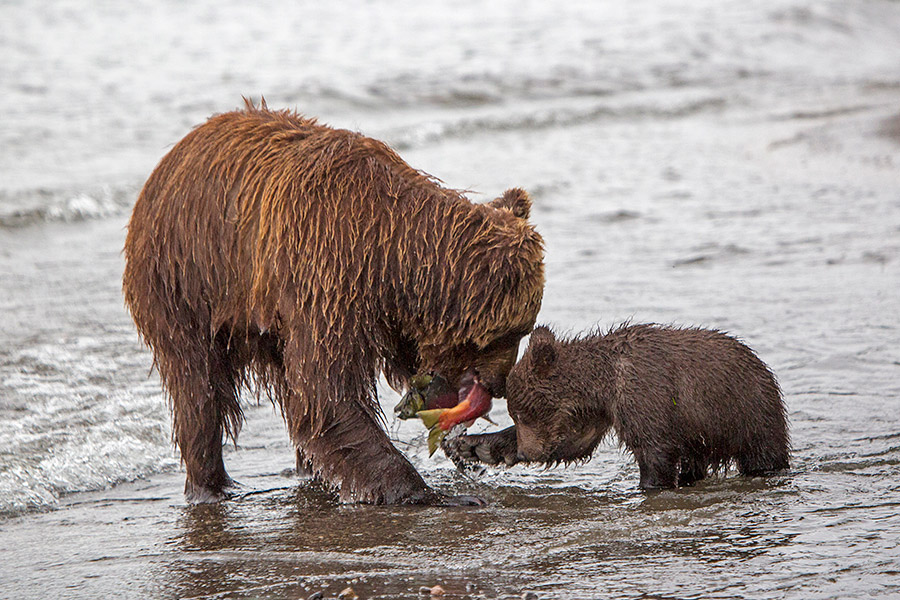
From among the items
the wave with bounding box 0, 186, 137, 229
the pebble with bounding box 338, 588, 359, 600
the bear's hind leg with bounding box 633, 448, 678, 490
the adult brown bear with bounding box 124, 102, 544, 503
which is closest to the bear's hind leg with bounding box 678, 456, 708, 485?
the bear's hind leg with bounding box 633, 448, 678, 490

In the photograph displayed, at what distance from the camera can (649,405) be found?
5348 millimetres

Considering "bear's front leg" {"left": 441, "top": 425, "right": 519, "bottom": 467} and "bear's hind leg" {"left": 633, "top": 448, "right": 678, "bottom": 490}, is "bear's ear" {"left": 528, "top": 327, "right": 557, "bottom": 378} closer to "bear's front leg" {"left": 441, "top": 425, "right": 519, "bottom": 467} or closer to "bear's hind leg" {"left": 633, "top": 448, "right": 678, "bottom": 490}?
"bear's front leg" {"left": 441, "top": 425, "right": 519, "bottom": 467}

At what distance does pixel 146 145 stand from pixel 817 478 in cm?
1297

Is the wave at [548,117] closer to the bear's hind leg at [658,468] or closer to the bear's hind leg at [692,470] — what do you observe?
the bear's hind leg at [692,470]

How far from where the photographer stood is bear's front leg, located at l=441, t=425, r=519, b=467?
5.75 meters

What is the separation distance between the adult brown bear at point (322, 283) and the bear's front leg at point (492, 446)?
1.39 ft

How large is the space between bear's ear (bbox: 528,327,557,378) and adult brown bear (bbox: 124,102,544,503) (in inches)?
4.5

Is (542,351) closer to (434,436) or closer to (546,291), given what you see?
(434,436)

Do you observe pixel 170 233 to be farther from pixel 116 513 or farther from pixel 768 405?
pixel 768 405

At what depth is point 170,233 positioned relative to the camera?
5426 mm

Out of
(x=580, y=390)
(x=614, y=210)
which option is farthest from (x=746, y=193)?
(x=580, y=390)

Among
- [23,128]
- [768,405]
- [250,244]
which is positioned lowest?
[768,405]

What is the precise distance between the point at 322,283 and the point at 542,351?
3.65 feet

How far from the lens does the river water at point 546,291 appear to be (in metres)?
4.39
